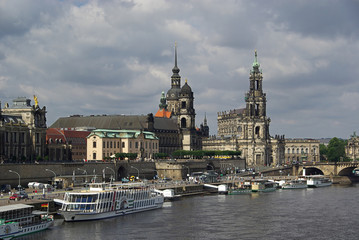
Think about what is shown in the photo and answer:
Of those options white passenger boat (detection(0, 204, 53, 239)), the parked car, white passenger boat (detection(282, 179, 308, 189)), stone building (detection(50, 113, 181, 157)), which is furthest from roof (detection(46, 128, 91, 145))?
white passenger boat (detection(0, 204, 53, 239))

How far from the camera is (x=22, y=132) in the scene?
421 ft

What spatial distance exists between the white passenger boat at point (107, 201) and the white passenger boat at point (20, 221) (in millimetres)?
5652

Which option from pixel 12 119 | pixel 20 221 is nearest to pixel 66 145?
pixel 12 119

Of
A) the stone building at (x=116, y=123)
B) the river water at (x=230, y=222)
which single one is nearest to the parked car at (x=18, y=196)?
the river water at (x=230, y=222)

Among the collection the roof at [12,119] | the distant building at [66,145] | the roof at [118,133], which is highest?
the roof at [12,119]

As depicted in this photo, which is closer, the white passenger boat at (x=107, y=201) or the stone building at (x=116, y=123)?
the white passenger boat at (x=107, y=201)

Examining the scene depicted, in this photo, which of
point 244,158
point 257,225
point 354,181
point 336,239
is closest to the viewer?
point 336,239

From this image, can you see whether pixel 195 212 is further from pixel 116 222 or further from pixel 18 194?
pixel 18 194

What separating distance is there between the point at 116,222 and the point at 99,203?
12.5ft

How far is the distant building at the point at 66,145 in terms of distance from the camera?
150625 mm

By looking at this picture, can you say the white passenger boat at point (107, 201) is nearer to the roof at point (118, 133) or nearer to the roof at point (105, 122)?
the roof at point (118, 133)

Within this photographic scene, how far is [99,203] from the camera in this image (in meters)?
83.5

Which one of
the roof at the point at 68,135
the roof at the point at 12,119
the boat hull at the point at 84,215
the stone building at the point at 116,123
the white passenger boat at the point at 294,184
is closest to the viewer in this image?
the boat hull at the point at 84,215

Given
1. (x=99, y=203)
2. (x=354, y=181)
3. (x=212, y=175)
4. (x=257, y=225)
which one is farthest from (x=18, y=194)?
(x=354, y=181)
